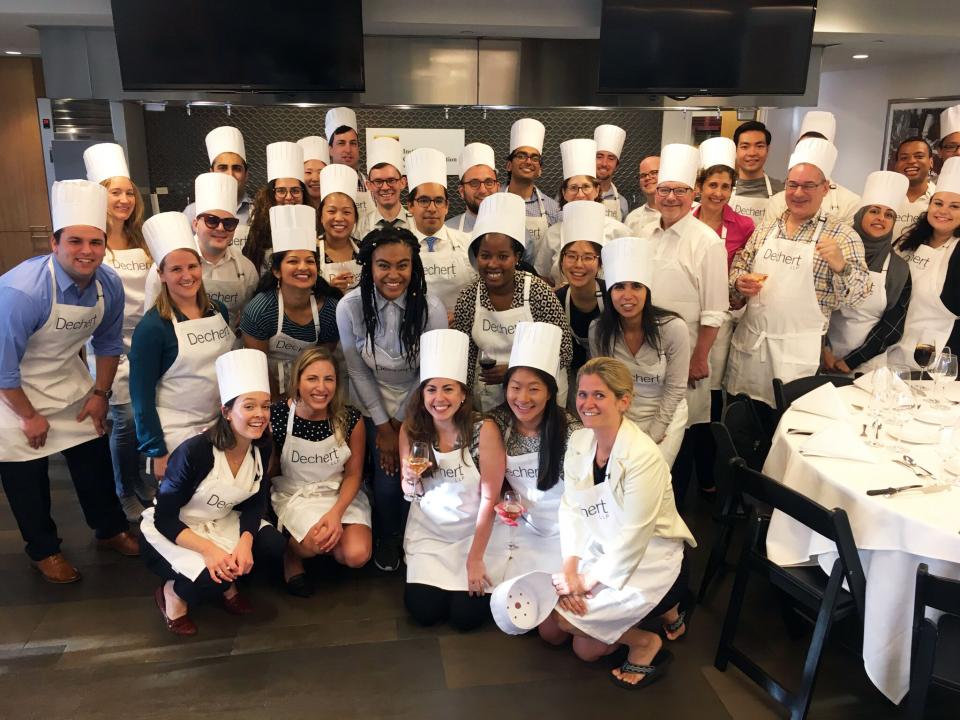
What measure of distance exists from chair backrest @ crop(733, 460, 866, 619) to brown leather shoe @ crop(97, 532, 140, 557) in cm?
230

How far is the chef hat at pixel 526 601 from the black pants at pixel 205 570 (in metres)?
0.80

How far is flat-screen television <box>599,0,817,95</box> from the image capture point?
431 cm

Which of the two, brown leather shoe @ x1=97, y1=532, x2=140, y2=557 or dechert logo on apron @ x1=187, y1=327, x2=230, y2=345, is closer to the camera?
dechert logo on apron @ x1=187, y1=327, x2=230, y2=345

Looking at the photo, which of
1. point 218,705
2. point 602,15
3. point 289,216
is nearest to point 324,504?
point 218,705

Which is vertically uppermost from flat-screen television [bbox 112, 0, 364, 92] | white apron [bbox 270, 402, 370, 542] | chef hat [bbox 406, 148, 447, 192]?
flat-screen television [bbox 112, 0, 364, 92]

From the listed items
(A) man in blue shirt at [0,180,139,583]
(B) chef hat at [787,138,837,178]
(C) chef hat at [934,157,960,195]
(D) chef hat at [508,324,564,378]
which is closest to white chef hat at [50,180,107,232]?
(A) man in blue shirt at [0,180,139,583]

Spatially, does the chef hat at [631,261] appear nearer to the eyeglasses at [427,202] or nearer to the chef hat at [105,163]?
the eyeglasses at [427,202]

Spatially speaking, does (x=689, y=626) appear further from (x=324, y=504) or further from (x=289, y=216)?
(x=289, y=216)

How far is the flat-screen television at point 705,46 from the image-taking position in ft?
14.1

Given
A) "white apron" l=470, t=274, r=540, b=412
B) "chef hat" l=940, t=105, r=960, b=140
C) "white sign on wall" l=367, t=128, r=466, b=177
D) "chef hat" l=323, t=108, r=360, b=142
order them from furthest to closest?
"white sign on wall" l=367, t=128, r=466, b=177 → "chef hat" l=323, t=108, r=360, b=142 → "chef hat" l=940, t=105, r=960, b=140 → "white apron" l=470, t=274, r=540, b=412

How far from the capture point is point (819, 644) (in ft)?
5.98

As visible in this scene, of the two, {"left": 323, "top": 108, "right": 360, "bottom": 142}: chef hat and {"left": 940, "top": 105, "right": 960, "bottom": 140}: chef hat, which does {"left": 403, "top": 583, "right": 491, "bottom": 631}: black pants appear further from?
{"left": 940, "top": 105, "right": 960, "bottom": 140}: chef hat

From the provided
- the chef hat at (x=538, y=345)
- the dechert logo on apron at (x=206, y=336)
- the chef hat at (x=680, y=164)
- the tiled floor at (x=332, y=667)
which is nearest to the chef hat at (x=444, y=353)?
the chef hat at (x=538, y=345)

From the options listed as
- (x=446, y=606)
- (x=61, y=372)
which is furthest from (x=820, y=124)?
(x=61, y=372)
